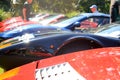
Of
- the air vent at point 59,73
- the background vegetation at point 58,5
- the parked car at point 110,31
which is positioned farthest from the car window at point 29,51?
the background vegetation at point 58,5

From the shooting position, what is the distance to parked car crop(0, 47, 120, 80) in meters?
2.38

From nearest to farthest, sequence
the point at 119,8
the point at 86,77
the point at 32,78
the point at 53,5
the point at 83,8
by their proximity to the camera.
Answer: the point at 86,77 < the point at 32,78 < the point at 119,8 < the point at 83,8 < the point at 53,5

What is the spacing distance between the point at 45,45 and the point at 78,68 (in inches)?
146

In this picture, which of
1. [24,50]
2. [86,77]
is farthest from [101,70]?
[24,50]

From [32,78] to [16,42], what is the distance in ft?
13.0

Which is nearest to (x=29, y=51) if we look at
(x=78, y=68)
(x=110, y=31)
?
(x=110, y=31)

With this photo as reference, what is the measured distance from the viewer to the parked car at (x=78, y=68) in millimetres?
2383


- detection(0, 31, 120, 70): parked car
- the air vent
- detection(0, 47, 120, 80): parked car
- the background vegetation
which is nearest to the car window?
detection(0, 31, 120, 70): parked car

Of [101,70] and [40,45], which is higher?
[101,70]

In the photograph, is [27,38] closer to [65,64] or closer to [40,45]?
[40,45]

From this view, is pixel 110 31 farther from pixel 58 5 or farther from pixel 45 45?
pixel 58 5

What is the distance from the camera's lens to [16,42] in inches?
253

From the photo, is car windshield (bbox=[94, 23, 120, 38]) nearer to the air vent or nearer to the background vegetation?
the air vent

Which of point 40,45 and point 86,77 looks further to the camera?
point 40,45
